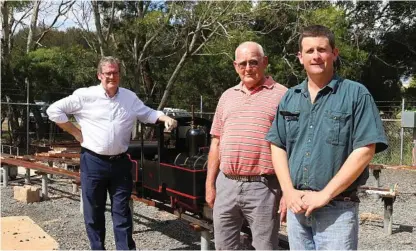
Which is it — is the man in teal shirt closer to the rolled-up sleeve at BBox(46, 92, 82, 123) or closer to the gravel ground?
the rolled-up sleeve at BBox(46, 92, 82, 123)

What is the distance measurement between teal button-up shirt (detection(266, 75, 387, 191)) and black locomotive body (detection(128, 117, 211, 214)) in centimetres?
227

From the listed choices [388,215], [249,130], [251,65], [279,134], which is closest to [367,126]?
[279,134]

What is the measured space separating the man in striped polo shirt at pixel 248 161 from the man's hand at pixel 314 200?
627 millimetres

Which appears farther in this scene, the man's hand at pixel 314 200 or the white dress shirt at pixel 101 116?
the white dress shirt at pixel 101 116

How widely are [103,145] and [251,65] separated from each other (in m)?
1.50

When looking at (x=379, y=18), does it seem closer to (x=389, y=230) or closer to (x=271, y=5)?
(x=271, y=5)

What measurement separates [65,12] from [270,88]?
1939 cm

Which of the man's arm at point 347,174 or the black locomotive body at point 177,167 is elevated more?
the man's arm at point 347,174

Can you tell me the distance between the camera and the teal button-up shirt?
7.27 feet

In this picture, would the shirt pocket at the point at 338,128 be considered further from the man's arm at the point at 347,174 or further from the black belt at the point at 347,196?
the black belt at the point at 347,196

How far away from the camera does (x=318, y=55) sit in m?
2.31

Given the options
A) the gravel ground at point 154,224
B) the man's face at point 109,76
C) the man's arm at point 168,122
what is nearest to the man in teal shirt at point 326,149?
the man's arm at point 168,122

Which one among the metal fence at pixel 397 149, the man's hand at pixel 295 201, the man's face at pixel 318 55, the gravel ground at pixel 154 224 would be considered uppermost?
the man's face at pixel 318 55

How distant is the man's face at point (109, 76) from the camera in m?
3.95
